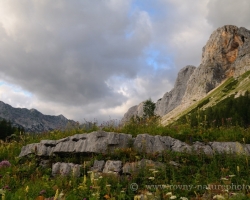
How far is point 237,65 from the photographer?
158500 millimetres

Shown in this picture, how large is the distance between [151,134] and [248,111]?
246ft

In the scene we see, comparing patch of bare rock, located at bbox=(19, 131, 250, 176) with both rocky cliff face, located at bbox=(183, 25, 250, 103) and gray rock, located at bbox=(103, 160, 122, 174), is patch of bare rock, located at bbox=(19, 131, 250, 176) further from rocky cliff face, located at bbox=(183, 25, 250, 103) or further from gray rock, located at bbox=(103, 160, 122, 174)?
rocky cliff face, located at bbox=(183, 25, 250, 103)

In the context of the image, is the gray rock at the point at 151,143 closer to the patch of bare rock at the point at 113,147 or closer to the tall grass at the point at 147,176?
the patch of bare rock at the point at 113,147

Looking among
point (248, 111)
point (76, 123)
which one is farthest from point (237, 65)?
point (76, 123)

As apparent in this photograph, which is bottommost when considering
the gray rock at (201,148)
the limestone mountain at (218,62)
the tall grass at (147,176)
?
the tall grass at (147,176)

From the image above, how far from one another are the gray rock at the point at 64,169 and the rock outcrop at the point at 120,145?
0.82m

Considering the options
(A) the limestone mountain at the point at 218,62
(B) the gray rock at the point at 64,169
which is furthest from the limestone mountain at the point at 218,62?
(B) the gray rock at the point at 64,169

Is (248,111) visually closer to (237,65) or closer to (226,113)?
(226,113)

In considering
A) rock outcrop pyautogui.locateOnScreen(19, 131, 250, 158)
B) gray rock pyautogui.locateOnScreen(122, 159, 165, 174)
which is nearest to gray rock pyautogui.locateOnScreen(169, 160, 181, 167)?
gray rock pyautogui.locateOnScreen(122, 159, 165, 174)

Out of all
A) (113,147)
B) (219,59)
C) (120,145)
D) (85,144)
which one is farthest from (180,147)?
(219,59)

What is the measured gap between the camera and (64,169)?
1027cm

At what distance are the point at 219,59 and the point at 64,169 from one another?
189m

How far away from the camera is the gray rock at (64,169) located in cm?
975

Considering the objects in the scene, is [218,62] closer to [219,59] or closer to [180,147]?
[219,59]
